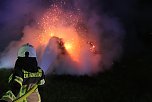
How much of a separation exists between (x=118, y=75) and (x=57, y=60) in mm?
3347

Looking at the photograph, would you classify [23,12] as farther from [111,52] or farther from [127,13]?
[111,52]

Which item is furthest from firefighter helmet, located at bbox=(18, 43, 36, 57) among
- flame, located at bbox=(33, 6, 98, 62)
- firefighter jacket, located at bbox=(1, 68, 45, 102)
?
flame, located at bbox=(33, 6, 98, 62)

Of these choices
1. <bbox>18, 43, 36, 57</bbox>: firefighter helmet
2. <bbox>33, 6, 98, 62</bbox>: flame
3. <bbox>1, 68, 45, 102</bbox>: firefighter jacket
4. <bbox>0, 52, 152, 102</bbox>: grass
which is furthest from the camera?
<bbox>33, 6, 98, 62</bbox>: flame

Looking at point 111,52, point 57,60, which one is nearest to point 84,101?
point 57,60

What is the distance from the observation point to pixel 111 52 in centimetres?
1888

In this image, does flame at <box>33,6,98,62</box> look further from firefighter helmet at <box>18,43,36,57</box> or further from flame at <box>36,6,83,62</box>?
firefighter helmet at <box>18,43,36,57</box>

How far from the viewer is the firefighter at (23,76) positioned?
459cm

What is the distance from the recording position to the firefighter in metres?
4.59

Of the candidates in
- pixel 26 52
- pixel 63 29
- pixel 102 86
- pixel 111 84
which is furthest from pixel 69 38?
pixel 26 52

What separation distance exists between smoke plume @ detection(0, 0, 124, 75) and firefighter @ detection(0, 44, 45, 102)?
9.53 metres

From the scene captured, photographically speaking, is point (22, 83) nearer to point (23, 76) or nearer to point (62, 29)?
point (23, 76)

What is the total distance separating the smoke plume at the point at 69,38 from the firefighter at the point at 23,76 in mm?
9534

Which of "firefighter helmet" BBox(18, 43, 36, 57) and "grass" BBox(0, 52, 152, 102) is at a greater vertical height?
"firefighter helmet" BBox(18, 43, 36, 57)

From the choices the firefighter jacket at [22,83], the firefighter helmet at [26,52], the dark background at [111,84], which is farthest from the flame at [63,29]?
the firefighter helmet at [26,52]
